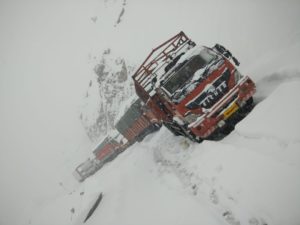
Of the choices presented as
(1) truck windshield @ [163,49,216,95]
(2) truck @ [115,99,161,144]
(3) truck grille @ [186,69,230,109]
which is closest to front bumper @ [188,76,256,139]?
(3) truck grille @ [186,69,230,109]

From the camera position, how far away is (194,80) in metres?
10.6

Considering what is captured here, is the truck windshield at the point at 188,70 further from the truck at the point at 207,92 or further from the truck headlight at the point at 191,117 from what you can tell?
the truck headlight at the point at 191,117

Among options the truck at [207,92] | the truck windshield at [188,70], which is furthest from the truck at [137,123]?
the truck at [207,92]

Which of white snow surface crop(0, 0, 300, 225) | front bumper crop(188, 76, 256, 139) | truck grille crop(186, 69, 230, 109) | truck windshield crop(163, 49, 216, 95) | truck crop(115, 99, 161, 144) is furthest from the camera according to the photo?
truck crop(115, 99, 161, 144)

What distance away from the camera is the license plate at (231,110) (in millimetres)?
10250

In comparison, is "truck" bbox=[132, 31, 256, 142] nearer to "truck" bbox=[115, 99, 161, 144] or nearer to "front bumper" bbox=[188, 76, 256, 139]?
"front bumper" bbox=[188, 76, 256, 139]

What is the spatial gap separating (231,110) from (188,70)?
2228 millimetres

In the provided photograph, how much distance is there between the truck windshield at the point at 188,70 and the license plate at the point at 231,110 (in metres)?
1.86

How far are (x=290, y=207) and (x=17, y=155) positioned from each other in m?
103

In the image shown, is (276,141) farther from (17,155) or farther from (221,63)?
(17,155)

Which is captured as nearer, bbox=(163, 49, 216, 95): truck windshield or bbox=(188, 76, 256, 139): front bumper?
bbox=(188, 76, 256, 139): front bumper

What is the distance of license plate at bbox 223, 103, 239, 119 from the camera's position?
404 inches

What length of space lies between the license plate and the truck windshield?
6.12 feet

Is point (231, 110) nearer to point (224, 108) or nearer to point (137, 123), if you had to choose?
point (224, 108)
